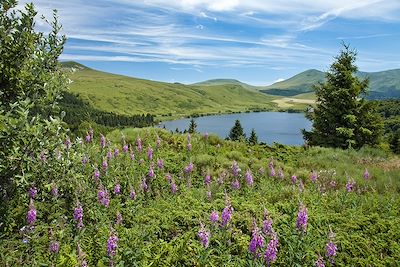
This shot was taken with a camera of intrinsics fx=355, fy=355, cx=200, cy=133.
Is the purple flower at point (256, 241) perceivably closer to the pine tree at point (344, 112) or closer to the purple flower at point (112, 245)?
the purple flower at point (112, 245)

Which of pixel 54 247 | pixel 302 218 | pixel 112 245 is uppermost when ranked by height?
pixel 302 218

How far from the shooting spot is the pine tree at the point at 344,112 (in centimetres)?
3625

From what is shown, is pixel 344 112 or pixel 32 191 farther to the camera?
pixel 344 112

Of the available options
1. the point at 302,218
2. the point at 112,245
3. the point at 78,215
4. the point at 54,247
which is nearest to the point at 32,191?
the point at 78,215

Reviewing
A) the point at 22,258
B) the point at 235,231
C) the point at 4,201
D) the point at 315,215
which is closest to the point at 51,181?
the point at 4,201

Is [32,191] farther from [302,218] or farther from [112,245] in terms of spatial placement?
[302,218]

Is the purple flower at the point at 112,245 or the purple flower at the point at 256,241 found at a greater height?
the purple flower at the point at 256,241

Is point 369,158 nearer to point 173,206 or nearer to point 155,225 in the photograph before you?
point 173,206

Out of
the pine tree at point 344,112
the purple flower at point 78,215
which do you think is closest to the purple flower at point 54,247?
the purple flower at point 78,215

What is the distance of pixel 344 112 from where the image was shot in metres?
36.8

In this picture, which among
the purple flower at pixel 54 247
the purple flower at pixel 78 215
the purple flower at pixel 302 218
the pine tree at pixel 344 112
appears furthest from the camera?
the pine tree at pixel 344 112

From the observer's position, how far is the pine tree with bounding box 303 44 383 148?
36.2m

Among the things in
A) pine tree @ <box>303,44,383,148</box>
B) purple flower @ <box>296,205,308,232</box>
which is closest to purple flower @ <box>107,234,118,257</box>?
purple flower @ <box>296,205,308,232</box>

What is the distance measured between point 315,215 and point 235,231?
2.39 m
